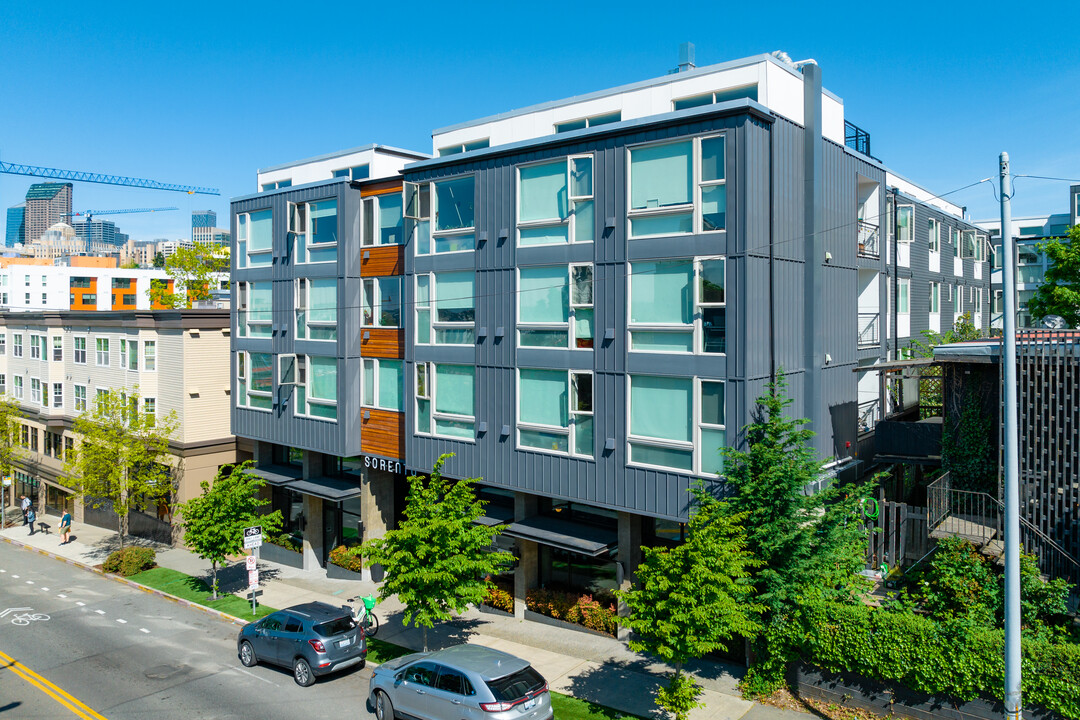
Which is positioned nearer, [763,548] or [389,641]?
[763,548]

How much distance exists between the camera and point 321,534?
29562 millimetres

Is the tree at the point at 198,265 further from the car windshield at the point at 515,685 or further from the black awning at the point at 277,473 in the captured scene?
the car windshield at the point at 515,685

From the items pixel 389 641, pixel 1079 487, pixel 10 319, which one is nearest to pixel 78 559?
pixel 389 641

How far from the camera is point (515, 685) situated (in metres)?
14.7

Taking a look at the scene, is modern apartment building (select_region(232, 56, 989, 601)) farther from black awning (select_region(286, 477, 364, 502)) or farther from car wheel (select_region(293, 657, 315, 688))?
car wheel (select_region(293, 657, 315, 688))

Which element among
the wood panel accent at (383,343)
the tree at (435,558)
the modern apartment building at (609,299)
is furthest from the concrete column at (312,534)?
the tree at (435,558)

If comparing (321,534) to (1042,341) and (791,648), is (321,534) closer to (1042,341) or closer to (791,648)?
(791,648)

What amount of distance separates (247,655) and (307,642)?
2.71 metres

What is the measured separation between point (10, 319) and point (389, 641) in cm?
3955

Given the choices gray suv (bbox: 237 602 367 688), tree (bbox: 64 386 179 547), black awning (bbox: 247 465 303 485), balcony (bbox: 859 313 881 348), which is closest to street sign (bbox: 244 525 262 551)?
gray suv (bbox: 237 602 367 688)

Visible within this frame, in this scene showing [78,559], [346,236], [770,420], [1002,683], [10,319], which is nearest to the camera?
[1002,683]

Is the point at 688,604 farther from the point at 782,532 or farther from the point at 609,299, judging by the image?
the point at 609,299

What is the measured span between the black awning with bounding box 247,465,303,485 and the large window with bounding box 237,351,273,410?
2611 millimetres

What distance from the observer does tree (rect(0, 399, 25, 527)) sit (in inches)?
1593
